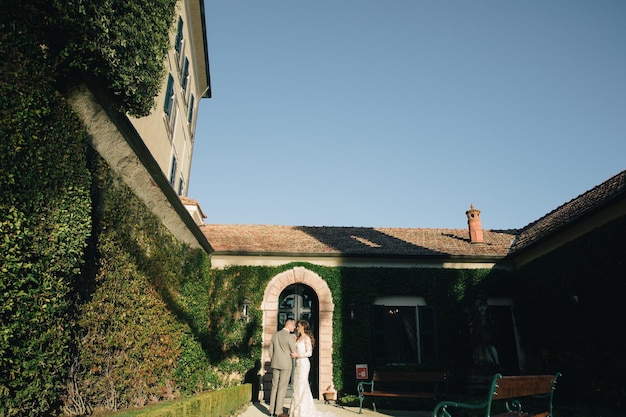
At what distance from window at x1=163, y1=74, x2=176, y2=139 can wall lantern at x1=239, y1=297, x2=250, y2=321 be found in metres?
6.12

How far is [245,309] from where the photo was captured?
480 inches

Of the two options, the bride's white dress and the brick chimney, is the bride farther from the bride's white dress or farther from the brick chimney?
the brick chimney

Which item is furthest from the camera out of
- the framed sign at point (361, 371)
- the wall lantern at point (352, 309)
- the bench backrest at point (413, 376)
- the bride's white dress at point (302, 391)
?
the wall lantern at point (352, 309)

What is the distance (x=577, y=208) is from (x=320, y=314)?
28.0 ft

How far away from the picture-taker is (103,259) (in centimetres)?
636

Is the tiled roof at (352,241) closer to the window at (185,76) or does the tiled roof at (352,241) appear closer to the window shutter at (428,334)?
the window shutter at (428,334)

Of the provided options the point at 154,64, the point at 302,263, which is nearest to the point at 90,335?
the point at 154,64

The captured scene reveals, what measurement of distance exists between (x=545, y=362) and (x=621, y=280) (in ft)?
12.5

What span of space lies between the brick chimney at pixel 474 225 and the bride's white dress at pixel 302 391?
8.57 meters

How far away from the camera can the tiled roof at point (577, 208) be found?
9830 mm

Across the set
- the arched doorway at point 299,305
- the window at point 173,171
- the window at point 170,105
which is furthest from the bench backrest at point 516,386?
the window at point 173,171

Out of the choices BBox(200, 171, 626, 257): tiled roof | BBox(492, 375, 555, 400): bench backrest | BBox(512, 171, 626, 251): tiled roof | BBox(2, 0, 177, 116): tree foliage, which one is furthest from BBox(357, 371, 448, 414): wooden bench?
BBox(2, 0, 177, 116): tree foliage

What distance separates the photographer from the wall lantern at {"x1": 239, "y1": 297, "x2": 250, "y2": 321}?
39.8 feet

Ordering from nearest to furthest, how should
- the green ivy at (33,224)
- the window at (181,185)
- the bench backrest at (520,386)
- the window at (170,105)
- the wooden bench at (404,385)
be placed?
1. the green ivy at (33,224)
2. the bench backrest at (520,386)
3. the wooden bench at (404,385)
4. the window at (170,105)
5. the window at (181,185)
